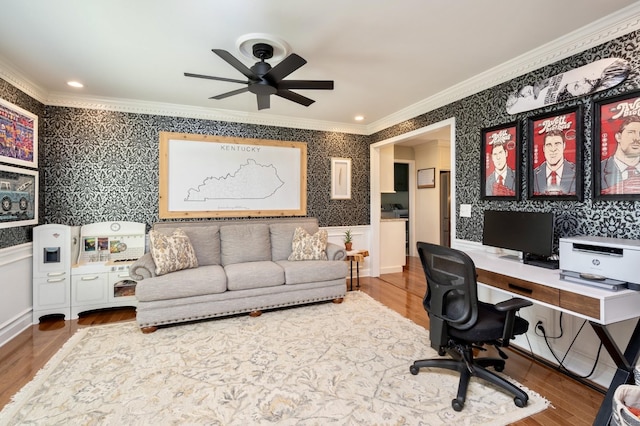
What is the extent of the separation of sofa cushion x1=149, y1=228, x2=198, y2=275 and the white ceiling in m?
1.71

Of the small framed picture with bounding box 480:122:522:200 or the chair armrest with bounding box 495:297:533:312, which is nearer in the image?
the chair armrest with bounding box 495:297:533:312

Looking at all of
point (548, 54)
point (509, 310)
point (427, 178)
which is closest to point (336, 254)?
point (509, 310)

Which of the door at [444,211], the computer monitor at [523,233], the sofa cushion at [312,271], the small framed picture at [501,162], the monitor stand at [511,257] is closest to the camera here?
the computer monitor at [523,233]

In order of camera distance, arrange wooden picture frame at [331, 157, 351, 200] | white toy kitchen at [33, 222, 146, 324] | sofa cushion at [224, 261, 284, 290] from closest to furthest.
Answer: white toy kitchen at [33, 222, 146, 324] < sofa cushion at [224, 261, 284, 290] < wooden picture frame at [331, 157, 351, 200]

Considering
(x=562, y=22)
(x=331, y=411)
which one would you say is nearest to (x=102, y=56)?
(x=331, y=411)

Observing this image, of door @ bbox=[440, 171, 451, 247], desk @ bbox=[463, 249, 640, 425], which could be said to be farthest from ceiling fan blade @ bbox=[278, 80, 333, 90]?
door @ bbox=[440, 171, 451, 247]

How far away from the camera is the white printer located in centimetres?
170

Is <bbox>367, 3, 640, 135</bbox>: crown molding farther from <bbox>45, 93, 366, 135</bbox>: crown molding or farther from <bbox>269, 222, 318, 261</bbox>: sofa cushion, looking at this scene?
<bbox>269, 222, 318, 261</bbox>: sofa cushion

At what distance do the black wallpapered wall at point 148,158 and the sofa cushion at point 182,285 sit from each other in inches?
48.9

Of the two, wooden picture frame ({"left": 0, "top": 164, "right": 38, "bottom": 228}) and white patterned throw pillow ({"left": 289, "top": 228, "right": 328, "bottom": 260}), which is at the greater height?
wooden picture frame ({"left": 0, "top": 164, "right": 38, "bottom": 228})

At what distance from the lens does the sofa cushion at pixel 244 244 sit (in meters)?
3.95

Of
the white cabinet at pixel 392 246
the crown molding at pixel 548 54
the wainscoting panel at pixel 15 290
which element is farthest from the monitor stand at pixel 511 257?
the wainscoting panel at pixel 15 290

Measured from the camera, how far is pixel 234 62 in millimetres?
2139

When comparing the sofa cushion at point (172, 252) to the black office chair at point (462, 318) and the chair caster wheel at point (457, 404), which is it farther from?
the chair caster wheel at point (457, 404)
